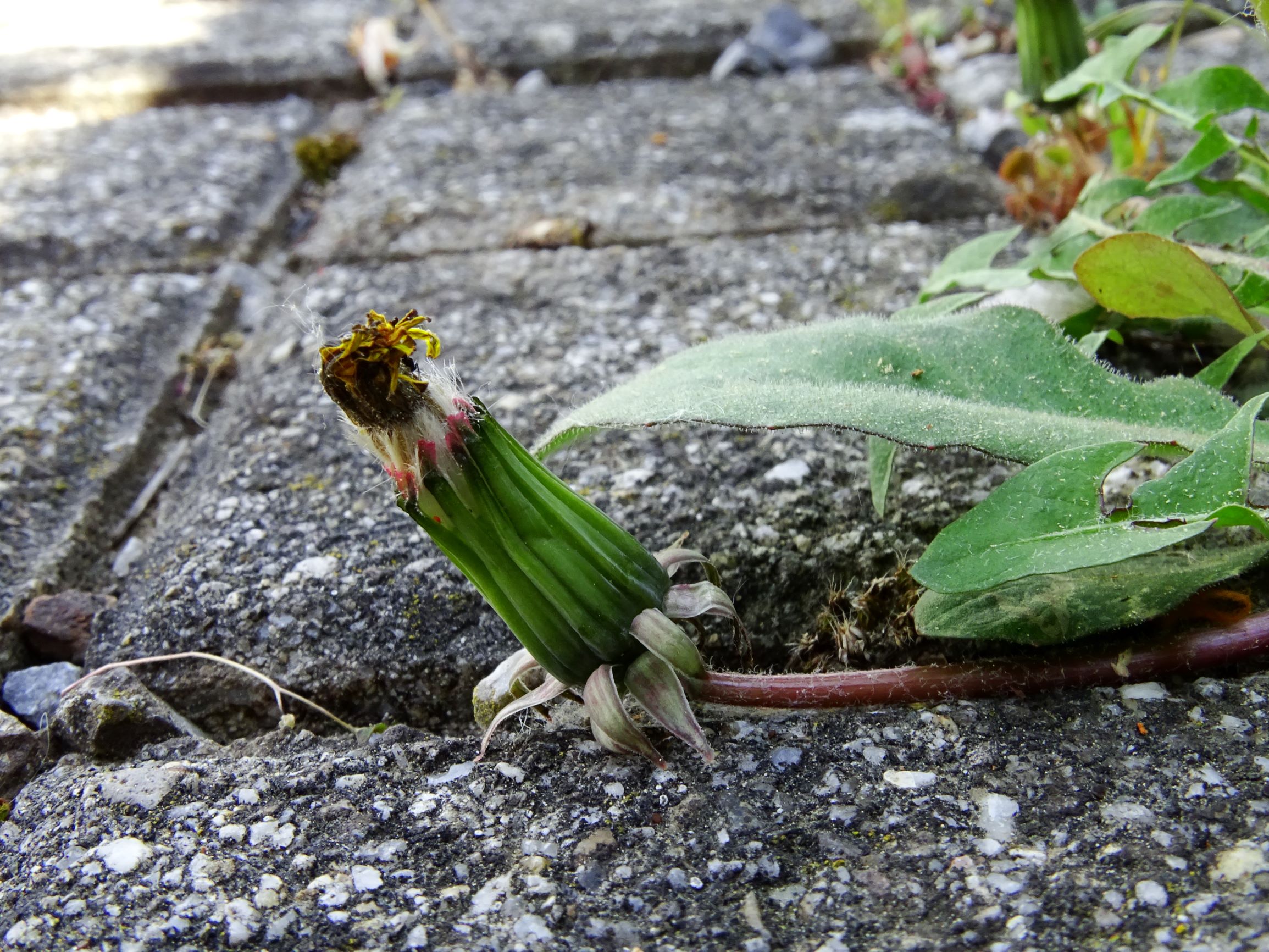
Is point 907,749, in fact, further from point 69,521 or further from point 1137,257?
point 69,521

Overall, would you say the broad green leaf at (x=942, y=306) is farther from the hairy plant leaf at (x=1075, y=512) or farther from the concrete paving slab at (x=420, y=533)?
the hairy plant leaf at (x=1075, y=512)

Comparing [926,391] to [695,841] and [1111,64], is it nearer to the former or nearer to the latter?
[695,841]

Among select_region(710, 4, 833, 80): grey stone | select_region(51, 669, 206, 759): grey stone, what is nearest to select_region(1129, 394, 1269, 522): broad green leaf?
select_region(51, 669, 206, 759): grey stone

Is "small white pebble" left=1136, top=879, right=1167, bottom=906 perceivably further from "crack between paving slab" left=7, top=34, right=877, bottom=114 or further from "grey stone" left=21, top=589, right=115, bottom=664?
"crack between paving slab" left=7, top=34, right=877, bottom=114

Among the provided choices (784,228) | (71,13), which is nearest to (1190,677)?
(784,228)

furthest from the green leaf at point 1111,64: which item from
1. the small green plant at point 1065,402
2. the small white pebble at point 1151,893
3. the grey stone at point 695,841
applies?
the small white pebble at point 1151,893
